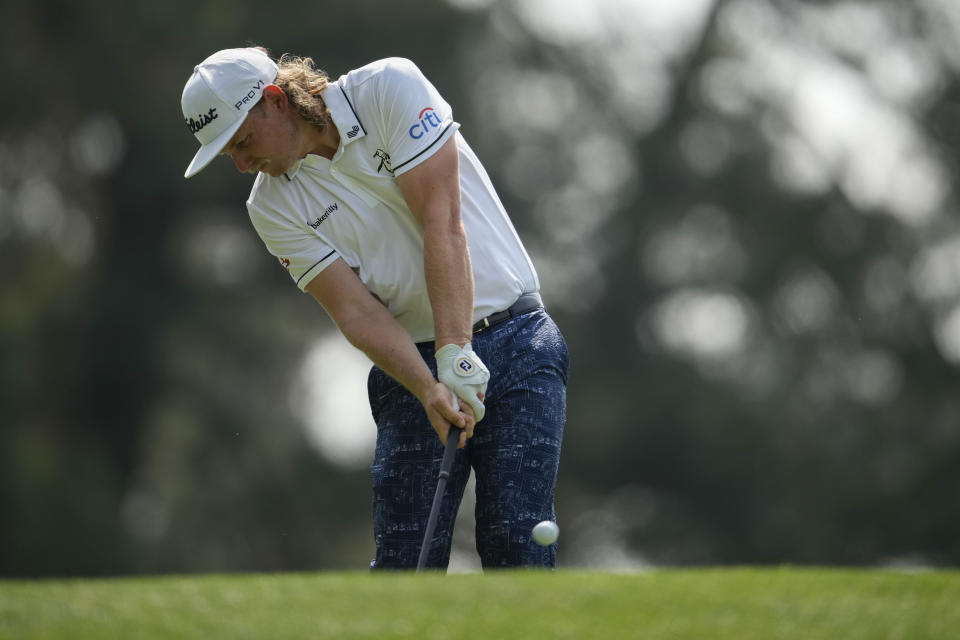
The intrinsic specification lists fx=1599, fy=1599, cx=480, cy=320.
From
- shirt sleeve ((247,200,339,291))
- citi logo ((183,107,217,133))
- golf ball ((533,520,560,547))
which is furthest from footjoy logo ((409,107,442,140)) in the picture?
golf ball ((533,520,560,547))

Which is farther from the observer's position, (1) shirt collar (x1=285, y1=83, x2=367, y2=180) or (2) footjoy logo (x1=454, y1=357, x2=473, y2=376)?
(1) shirt collar (x1=285, y1=83, x2=367, y2=180)

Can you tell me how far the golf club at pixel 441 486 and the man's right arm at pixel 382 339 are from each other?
0.08 ft

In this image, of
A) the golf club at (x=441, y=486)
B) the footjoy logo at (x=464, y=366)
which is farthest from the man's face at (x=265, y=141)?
the golf club at (x=441, y=486)

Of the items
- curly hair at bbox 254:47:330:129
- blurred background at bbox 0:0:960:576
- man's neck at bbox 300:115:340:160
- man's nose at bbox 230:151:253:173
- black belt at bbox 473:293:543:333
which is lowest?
blurred background at bbox 0:0:960:576

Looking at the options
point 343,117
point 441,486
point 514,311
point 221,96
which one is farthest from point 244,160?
point 441,486

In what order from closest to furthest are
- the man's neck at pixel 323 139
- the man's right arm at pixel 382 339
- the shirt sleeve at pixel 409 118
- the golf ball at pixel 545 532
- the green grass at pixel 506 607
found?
1. the green grass at pixel 506 607
2. the golf ball at pixel 545 532
3. the man's right arm at pixel 382 339
4. the shirt sleeve at pixel 409 118
5. the man's neck at pixel 323 139

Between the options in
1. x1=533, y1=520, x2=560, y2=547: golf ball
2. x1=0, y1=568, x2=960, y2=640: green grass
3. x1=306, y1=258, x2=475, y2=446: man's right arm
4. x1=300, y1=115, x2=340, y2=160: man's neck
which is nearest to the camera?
x1=0, y1=568, x2=960, y2=640: green grass

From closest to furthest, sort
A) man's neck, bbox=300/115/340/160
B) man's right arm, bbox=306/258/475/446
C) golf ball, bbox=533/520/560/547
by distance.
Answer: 1. golf ball, bbox=533/520/560/547
2. man's right arm, bbox=306/258/475/446
3. man's neck, bbox=300/115/340/160

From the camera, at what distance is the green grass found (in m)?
3.71

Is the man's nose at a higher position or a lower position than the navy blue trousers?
higher

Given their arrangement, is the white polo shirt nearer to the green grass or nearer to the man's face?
the man's face

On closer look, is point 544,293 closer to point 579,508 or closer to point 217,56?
point 579,508

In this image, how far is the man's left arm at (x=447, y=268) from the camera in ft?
15.2

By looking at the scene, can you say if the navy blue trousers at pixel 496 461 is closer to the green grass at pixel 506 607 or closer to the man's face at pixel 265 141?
the green grass at pixel 506 607
